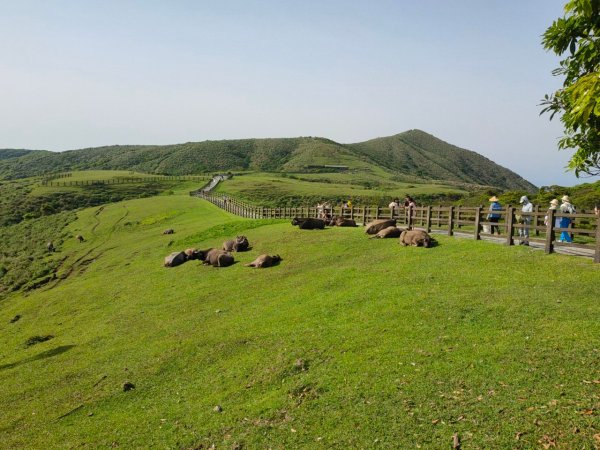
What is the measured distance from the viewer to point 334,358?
10.6 meters

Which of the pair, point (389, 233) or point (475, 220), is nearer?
point (475, 220)

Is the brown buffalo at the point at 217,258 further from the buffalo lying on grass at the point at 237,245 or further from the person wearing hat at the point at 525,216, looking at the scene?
the person wearing hat at the point at 525,216

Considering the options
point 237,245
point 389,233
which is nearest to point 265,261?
point 237,245

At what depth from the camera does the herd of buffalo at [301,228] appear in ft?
64.9

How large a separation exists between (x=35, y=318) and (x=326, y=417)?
18.4 m

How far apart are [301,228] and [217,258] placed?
6483mm

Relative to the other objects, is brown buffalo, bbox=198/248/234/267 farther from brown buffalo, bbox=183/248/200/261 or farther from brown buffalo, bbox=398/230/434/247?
brown buffalo, bbox=398/230/434/247

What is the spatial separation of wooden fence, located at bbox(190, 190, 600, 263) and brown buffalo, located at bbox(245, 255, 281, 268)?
24.0ft

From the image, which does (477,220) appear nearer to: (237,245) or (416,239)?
(416,239)

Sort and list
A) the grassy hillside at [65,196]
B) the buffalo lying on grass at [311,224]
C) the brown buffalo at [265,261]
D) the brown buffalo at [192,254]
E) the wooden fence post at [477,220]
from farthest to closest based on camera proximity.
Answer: the grassy hillside at [65,196] → the buffalo lying on grass at [311,224] → the brown buffalo at [192,254] → the brown buffalo at [265,261] → the wooden fence post at [477,220]

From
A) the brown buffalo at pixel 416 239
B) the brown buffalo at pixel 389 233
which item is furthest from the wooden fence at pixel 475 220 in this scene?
the brown buffalo at pixel 416 239

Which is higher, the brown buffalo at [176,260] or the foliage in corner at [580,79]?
the foliage in corner at [580,79]

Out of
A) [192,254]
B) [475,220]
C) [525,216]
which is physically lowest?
[192,254]

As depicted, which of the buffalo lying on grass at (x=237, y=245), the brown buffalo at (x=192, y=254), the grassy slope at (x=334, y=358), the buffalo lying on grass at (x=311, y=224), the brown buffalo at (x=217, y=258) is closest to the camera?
the grassy slope at (x=334, y=358)
